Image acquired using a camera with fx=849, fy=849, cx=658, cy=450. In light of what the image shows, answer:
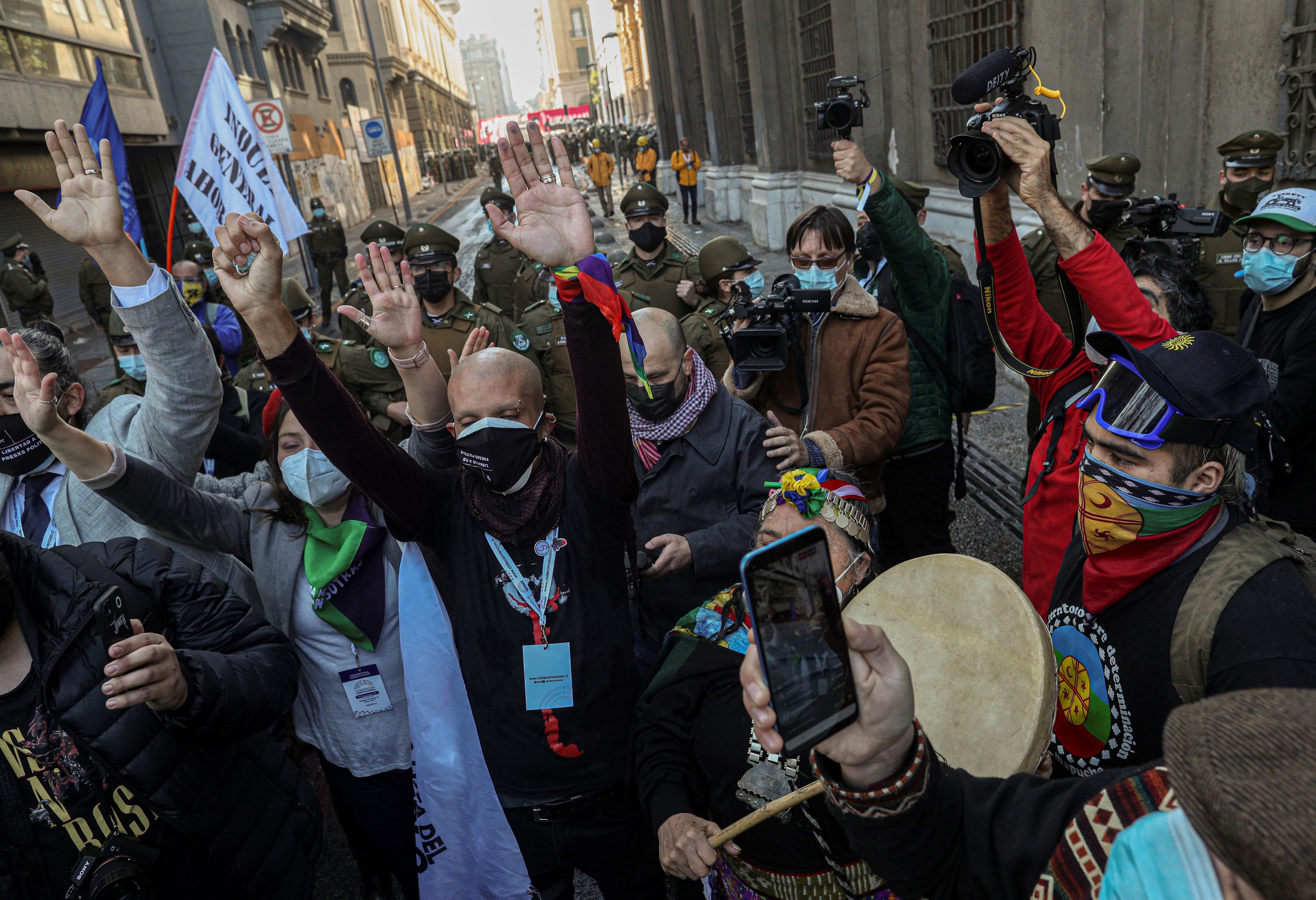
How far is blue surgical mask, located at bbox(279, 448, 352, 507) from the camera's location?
8.40 ft

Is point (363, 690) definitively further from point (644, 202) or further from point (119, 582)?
point (644, 202)

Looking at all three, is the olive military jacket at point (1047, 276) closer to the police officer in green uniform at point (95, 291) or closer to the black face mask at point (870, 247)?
the black face mask at point (870, 247)

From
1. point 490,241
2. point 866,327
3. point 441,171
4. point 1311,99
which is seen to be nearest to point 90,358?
point 490,241

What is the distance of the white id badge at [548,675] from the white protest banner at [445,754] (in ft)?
0.90

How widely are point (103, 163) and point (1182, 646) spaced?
3115 millimetres

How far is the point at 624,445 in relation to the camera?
208 cm

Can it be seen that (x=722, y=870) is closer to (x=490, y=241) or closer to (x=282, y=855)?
(x=282, y=855)

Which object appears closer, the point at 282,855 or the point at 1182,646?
the point at 1182,646

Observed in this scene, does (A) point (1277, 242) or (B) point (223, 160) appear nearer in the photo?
(A) point (1277, 242)

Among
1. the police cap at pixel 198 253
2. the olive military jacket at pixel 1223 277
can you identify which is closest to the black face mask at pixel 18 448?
the olive military jacket at pixel 1223 277

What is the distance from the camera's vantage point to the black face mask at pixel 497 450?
2193 millimetres

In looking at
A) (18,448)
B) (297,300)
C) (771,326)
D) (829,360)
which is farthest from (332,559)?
(297,300)

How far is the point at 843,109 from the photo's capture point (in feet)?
11.3

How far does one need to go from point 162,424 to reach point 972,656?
2.29 m
